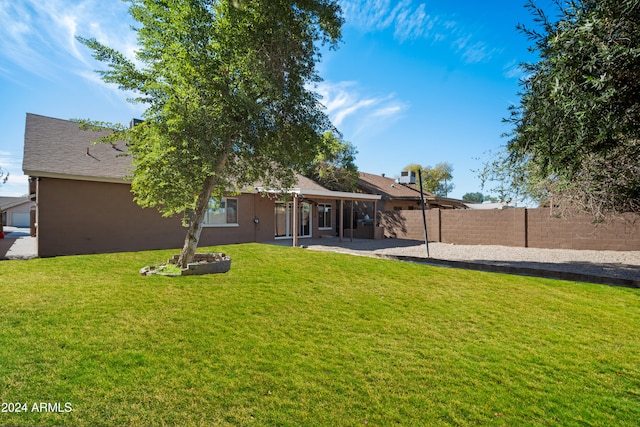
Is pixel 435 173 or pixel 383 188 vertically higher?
pixel 435 173

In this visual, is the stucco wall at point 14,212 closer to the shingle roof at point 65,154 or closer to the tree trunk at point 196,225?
the shingle roof at point 65,154

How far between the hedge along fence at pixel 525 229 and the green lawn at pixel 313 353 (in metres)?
8.28

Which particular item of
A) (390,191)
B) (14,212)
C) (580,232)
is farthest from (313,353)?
(14,212)

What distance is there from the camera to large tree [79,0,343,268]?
7262mm

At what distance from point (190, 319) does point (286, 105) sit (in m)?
5.63

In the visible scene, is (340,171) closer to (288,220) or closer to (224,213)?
(288,220)

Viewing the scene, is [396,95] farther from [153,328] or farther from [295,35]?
[153,328]

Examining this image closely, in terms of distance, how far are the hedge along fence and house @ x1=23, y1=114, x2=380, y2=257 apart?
718 cm

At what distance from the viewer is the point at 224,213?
15156 millimetres

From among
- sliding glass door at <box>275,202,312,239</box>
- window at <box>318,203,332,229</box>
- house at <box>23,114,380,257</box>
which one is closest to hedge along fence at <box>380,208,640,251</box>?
window at <box>318,203,332,229</box>

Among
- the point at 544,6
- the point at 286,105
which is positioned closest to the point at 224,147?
the point at 286,105

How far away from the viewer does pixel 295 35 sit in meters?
8.43

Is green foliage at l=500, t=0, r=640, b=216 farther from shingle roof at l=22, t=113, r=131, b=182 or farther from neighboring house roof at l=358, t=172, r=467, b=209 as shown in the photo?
neighboring house roof at l=358, t=172, r=467, b=209

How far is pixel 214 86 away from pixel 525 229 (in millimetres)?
14745
